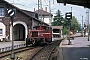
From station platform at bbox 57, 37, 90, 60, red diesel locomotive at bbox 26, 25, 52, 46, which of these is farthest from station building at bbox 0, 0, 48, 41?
station platform at bbox 57, 37, 90, 60

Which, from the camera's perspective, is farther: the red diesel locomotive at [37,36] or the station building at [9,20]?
the station building at [9,20]

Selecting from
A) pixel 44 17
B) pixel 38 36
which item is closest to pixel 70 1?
pixel 38 36

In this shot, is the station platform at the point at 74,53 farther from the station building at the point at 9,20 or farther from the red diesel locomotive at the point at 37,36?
the station building at the point at 9,20

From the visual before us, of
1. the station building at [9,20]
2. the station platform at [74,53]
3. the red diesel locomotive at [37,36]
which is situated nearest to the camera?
the station platform at [74,53]

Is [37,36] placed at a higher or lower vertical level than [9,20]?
lower

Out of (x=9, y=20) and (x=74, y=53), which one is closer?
(x=74, y=53)

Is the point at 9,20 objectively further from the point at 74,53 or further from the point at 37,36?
the point at 74,53

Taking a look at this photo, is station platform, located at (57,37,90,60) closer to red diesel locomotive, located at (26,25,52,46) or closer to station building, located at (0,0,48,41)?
red diesel locomotive, located at (26,25,52,46)

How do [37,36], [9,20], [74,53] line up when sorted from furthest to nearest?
[9,20] < [37,36] < [74,53]

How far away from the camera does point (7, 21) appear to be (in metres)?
45.6

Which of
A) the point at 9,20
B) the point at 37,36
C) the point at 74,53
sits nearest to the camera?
the point at 74,53

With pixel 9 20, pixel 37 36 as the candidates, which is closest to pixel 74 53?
pixel 37 36

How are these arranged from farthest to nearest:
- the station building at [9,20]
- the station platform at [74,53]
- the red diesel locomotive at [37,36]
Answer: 1. the station building at [9,20]
2. the red diesel locomotive at [37,36]
3. the station platform at [74,53]

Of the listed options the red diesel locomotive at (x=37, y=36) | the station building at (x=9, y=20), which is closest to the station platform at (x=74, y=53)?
the red diesel locomotive at (x=37, y=36)
